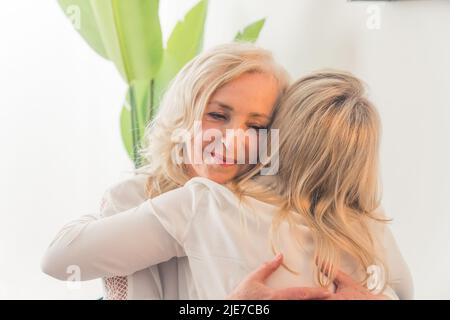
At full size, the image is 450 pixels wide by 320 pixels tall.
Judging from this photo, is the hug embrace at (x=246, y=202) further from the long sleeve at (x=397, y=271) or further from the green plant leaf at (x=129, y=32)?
the green plant leaf at (x=129, y=32)

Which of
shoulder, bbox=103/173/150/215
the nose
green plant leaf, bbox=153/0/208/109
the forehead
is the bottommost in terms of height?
shoulder, bbox=103/173/150/215

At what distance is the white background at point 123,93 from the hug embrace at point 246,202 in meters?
0.09

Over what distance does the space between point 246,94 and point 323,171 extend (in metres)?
0.20

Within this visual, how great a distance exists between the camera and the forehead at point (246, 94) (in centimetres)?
108

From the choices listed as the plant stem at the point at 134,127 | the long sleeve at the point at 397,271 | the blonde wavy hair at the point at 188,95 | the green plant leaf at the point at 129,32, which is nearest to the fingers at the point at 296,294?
the long sleeve at the point at 397,271

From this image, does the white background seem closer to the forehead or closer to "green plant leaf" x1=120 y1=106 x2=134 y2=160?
"green plant leaf" x1=120 y1=106 x2=134 y2=160

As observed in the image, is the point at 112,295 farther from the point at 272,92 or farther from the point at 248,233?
the point at 272,92

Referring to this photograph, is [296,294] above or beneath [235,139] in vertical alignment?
beneath

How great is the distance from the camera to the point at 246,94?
108cm

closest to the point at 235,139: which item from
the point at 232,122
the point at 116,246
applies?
the point at 232,122

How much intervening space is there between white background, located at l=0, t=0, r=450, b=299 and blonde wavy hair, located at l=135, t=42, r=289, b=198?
0.09 meters

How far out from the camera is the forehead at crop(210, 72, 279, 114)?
1077mm

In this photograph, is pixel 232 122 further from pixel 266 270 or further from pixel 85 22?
pixel 85 22

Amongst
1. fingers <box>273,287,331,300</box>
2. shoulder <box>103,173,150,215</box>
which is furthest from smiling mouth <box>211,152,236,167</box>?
fingers <box>273,287,331,300</box>
